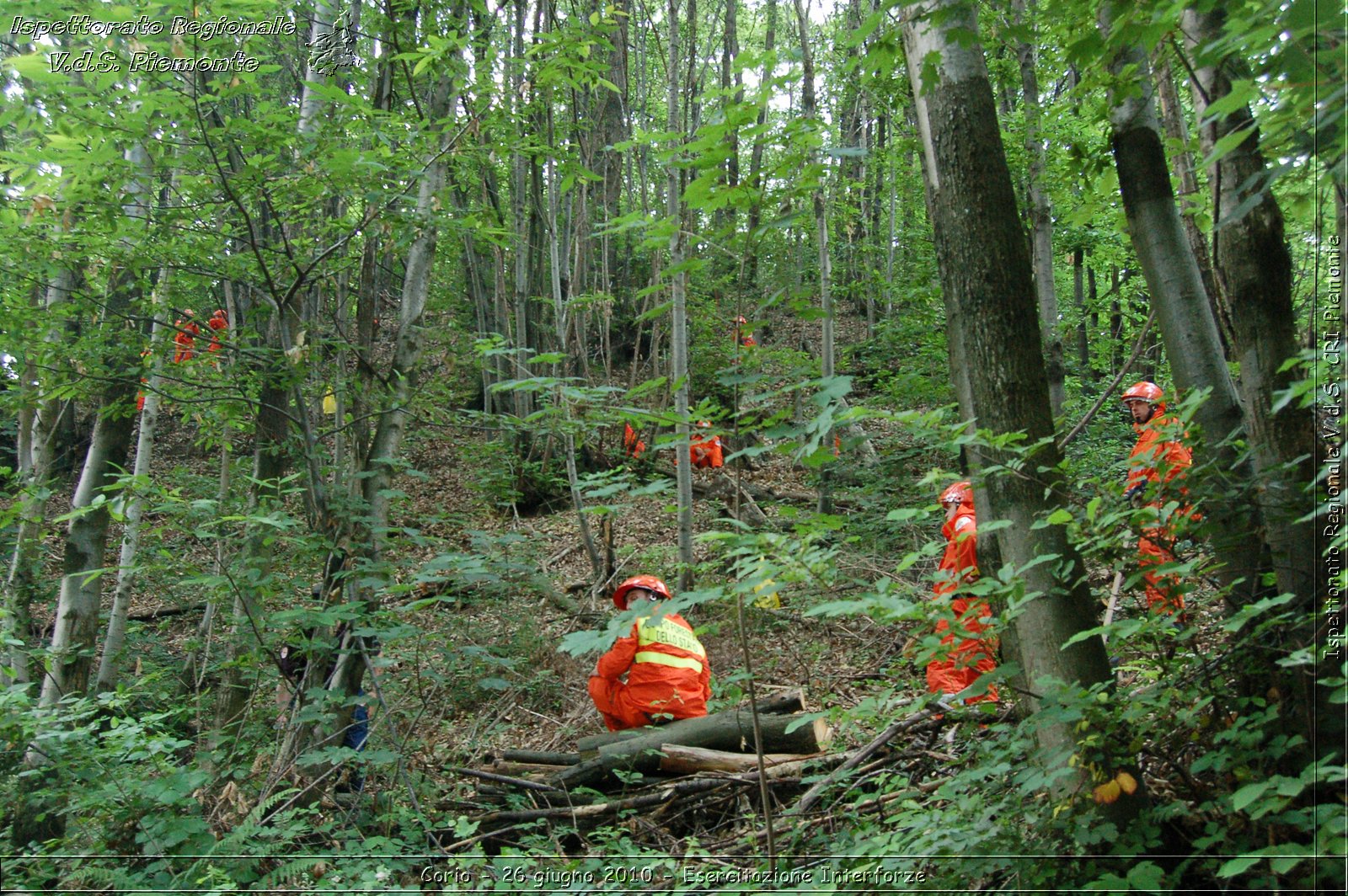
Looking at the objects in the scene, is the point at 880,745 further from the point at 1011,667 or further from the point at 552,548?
the point at 552,548

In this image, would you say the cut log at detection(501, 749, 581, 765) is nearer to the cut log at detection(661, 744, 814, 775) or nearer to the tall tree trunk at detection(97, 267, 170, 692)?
the cut log at detection(661, 744, 814, 775)

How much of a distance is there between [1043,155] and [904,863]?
760 centimetres

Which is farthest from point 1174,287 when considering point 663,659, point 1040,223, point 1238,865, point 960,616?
point 1040,223

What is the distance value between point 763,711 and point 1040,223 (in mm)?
6153

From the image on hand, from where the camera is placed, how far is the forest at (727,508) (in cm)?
240

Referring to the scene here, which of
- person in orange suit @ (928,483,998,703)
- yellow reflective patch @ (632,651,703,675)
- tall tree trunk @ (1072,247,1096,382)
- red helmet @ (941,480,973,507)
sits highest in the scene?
tall tree trunk @ (1072,247,1096,382)

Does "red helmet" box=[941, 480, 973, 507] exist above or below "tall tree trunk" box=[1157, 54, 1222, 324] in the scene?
below

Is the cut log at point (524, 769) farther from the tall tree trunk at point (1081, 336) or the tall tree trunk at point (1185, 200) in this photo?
the tall tree trunk at point (1081, 336)

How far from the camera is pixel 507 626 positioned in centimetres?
753

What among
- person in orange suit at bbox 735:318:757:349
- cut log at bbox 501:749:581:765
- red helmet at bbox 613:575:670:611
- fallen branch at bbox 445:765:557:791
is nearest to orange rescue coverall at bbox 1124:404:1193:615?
person in orange suit at bbox 735:318:757:349

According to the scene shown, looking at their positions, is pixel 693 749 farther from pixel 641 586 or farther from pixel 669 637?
pixel 641 586

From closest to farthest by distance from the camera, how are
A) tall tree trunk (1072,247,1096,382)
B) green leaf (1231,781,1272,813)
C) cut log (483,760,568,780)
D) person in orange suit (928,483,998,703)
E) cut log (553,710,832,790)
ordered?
green leaf (1231,781,1272,813)
person in orange suit (928,483,998,703)
cut log (553,710,832,790)
cut log (483,760,568,780)
tall tree trunk (1072,247,1096,382)

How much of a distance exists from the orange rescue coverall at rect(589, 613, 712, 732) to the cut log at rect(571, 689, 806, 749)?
0.55 feet

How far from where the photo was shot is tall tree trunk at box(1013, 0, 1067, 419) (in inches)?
293
